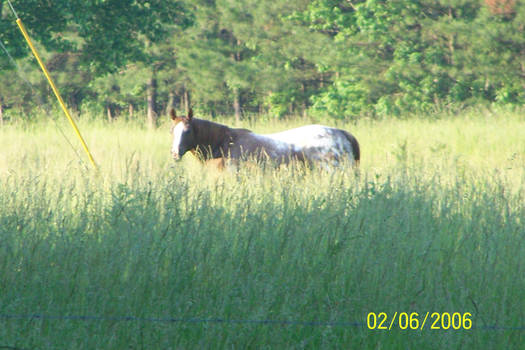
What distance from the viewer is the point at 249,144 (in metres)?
9.25

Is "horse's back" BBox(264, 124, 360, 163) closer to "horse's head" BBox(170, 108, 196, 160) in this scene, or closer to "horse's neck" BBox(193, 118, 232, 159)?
"horse's neck" BBox(193, 118, 232, 159)

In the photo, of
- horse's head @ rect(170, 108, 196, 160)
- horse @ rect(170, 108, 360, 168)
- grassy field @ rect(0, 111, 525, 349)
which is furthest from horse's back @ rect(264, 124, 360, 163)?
grassy field @ rect(0, 111, 525, 349)

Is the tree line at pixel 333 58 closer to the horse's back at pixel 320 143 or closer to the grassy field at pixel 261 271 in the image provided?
the horse's back at pixel 320 143

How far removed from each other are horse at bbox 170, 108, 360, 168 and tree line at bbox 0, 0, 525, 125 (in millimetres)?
11641

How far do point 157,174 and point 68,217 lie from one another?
2.46m

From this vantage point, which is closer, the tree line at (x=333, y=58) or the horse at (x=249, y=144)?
the horse at (x=249, y=144)

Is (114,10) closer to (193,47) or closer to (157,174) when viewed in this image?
(157,174)
